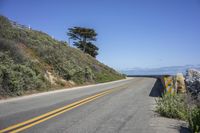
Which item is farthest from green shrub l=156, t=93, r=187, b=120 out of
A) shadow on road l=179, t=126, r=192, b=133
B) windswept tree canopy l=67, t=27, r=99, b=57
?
windswept tree canopy l=67, t=27, r=99, b=57

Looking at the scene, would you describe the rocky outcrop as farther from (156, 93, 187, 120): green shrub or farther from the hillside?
the hillside

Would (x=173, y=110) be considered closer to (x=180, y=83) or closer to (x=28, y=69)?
(x=180, y=83)

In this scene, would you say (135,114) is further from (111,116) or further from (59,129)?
(59,129)

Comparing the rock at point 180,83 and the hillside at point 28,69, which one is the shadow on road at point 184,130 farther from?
the hillside at point 28,69

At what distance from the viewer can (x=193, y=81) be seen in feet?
44.5

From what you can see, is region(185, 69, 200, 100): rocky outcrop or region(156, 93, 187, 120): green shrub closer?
region(156, 93, 187, 120): green shrub

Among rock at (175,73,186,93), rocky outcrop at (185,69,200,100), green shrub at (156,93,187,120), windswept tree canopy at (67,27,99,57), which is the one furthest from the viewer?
windswept tree canopy at (67,27,99,57)

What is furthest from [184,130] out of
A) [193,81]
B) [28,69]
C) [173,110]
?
[28,69]

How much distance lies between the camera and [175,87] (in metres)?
15.1

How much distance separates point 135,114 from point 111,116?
1003mm

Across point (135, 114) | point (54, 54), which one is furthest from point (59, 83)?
point (135, 114)

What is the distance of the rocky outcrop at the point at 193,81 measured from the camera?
42.2 feet

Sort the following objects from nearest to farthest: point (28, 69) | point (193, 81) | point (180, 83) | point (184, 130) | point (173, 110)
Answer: point (184, 130) → point (173, 110) → point (193, 81) → point (180, 83) → point (28, 69)

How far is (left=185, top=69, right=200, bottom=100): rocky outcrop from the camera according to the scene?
12.9 meters
